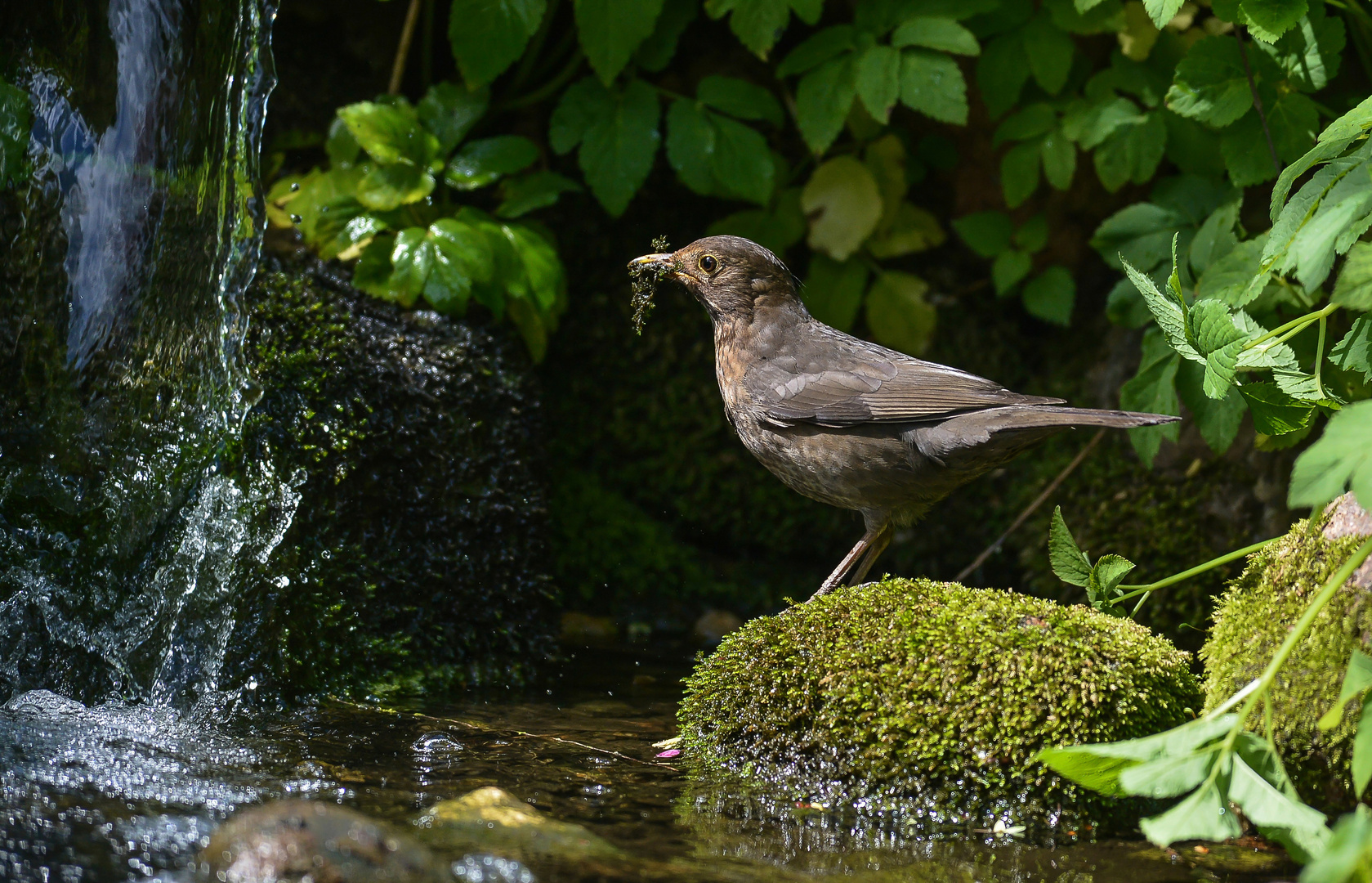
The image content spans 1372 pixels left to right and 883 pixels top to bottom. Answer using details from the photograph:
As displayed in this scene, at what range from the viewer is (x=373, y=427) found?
4684mm

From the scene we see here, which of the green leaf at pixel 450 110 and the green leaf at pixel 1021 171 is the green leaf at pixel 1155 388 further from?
the green leaf at pixel 450 110

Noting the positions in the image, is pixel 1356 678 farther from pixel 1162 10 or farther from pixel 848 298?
pixel 848 298

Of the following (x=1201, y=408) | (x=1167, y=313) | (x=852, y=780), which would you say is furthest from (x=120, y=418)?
(x=1201, y=408)

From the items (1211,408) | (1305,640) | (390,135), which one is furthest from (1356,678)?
(390,135)

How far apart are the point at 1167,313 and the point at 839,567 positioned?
6.04ft

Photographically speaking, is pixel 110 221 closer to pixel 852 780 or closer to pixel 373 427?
pixel 373 427

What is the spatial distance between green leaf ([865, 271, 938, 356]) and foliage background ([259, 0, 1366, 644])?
11mm

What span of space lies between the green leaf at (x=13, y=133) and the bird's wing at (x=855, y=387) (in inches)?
122

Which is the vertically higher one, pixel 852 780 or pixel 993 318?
pixel 993 318

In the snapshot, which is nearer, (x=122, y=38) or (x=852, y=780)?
(x=852, y=780)


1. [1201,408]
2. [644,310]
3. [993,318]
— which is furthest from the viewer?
[993,318]

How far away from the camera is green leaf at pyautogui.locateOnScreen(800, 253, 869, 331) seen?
5.77 meters

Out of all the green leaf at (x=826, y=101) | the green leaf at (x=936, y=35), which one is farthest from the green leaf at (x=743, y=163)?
the green leaf at (x=936, y=35)

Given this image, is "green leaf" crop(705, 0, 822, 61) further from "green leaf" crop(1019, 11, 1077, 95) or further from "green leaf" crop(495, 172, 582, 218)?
"green leaf" crop(1019, 11, 1077, 95)
